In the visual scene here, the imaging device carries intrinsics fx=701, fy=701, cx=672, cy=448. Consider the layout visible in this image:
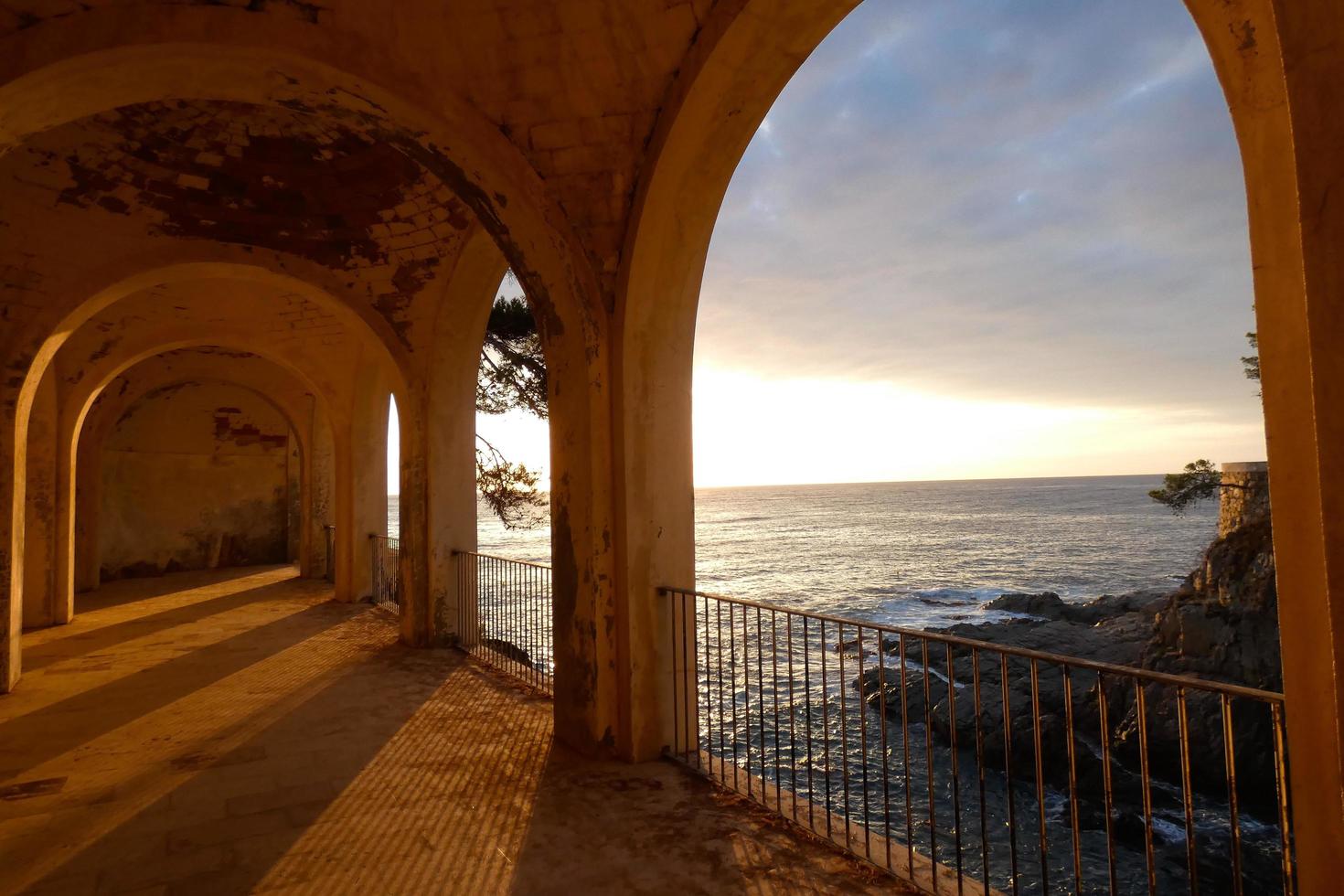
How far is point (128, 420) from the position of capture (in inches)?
502

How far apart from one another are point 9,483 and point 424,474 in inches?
126

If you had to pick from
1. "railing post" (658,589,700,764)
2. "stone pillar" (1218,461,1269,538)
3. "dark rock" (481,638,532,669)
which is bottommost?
"dark rock" (481,638,532,669)

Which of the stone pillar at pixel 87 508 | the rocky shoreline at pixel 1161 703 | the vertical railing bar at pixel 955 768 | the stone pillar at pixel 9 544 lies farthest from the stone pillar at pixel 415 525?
the stone pillar at pixel 87 508

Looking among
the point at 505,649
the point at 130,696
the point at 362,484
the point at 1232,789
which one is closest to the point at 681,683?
the point at 1232,789

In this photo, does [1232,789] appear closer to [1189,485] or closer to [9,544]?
[9,544]

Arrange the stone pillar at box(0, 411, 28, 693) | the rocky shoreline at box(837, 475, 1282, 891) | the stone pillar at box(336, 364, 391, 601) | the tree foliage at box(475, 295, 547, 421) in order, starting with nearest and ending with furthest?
the stone pillar at box(0, 411, 28, 693) < the rocky shoreline at box(837, 475, 1282, 891) < the stone pillar at box(336, 364, 391, 601) < the tree foliage at box(475, 295, 547, 421)

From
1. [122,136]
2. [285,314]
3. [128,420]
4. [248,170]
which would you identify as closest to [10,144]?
[122,136]

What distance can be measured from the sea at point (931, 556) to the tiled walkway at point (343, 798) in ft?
27.1

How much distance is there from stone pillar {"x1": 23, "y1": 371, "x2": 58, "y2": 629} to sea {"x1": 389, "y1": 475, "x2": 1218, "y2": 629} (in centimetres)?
1024

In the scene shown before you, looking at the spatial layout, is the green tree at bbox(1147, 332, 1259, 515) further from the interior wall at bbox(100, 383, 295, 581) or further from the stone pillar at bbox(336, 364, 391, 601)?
the interior wall at bbox(100, 383, 295, 581)

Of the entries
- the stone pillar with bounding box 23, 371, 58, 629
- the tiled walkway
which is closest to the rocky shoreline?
the tiled walkway

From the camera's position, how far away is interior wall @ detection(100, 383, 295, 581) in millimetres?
12758

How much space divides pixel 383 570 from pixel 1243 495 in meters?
13.8

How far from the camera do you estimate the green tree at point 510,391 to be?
10.4 meters
